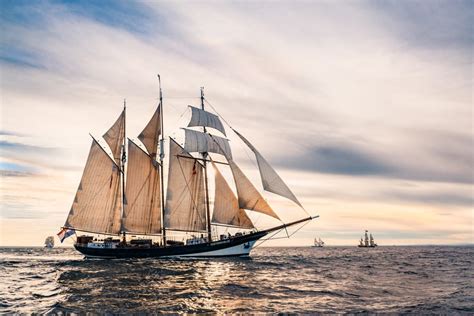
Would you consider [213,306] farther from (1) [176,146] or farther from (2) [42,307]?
(1) [176,146]

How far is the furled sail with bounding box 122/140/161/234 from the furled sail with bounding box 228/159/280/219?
16.0 meters

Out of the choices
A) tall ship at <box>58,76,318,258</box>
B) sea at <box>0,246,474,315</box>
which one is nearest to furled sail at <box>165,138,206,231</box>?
tall ship at <box>58,76,318,258</box>

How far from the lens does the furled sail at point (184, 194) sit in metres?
72.1

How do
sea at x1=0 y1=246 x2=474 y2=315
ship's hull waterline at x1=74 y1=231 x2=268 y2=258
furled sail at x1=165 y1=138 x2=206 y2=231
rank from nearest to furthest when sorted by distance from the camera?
sea at x1=0 y1=246 x2=474 y2=315 < ship's hull waterline at x1=74 y1=231 x2=268 y2=258 < furled sail at x1=165 y1=138 x2=206 y2=231

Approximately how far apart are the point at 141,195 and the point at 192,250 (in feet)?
43.4

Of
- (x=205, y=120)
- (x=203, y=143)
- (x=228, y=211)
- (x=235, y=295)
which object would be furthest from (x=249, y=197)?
(x=235, y=295)

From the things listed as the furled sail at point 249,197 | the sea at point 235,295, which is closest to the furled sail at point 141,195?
the furled sail at point 249,197

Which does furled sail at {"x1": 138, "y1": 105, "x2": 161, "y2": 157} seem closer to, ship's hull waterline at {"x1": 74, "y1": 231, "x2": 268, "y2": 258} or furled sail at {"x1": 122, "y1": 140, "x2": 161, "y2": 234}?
furled sail at {"x1": 122, "y1": 140, "x2": 161, "y2": 234}

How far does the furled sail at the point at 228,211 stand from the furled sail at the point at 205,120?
14.4m

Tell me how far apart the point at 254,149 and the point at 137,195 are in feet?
73.1

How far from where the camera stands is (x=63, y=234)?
68.0 meters

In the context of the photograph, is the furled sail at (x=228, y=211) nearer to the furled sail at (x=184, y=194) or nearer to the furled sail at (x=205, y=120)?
the furled sail at (x=184, y=194)

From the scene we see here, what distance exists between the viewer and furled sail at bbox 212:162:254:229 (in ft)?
232

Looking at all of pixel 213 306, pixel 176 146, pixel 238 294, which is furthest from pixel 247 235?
pixel 213 306
